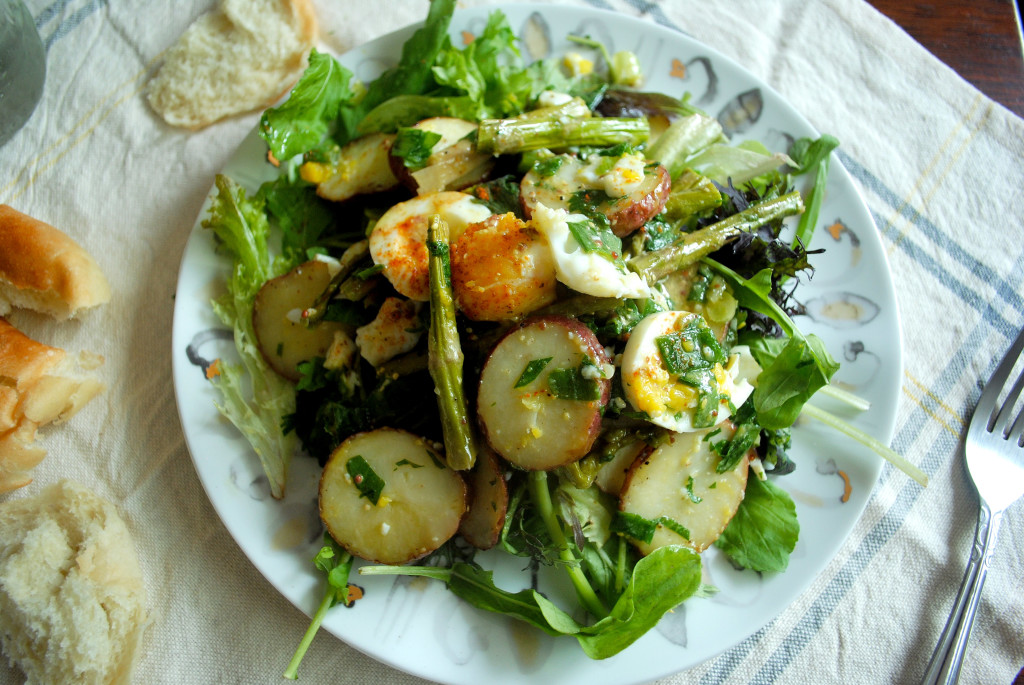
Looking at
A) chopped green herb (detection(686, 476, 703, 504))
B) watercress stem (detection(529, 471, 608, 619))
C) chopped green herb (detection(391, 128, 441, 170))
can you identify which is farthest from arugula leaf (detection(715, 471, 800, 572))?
chopped green herb (detection(391, 128, 441, 170))

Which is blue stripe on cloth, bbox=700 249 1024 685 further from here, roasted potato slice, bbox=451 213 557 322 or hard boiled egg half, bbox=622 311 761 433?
roasted potato slice, bbox=451 213 557 322

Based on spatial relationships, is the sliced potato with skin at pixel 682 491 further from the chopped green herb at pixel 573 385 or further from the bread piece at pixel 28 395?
the bread piece at pixel 28 395

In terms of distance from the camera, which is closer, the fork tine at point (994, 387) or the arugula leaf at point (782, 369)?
the arugula leaf at point (782, 369)

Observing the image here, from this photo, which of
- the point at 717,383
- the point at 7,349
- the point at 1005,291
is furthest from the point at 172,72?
the point at 1005,291

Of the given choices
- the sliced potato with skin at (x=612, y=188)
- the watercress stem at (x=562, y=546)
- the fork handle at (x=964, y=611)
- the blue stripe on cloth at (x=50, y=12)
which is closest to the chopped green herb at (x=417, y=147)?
the sliced potato with skin at (x=612, y=188)

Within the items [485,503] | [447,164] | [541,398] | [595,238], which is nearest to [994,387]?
[595,238]

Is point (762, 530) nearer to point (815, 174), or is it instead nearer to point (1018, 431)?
point (1018, 431)
